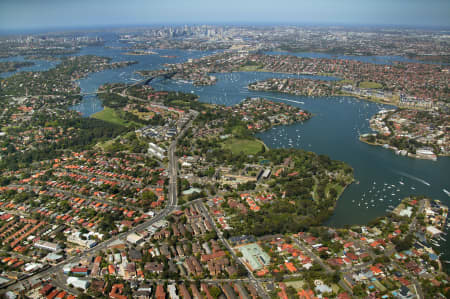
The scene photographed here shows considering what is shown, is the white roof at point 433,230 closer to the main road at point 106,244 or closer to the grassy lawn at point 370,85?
the main road at point 106,244

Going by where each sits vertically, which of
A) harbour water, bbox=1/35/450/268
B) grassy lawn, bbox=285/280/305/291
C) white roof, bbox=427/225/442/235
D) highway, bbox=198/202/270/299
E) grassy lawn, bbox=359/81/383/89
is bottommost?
grassy lawn, bbox=285/280/305/291

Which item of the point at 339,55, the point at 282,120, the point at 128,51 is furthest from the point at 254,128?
the point at 128,51

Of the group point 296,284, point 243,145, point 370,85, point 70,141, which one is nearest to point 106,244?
point 296,284

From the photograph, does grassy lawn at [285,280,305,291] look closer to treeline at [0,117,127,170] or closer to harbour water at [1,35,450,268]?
harbour water at [1,35,450,268]

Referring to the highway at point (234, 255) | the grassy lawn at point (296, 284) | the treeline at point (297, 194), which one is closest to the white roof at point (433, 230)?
the treeline at point (297, 194)

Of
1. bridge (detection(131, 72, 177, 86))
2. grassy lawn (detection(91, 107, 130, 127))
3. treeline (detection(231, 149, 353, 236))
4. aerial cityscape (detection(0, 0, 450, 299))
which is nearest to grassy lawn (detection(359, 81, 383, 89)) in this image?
aerial cityscape (detection(0, 0, 450, 299))

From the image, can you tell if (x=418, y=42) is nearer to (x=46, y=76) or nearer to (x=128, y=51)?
(x=128, y=51)
